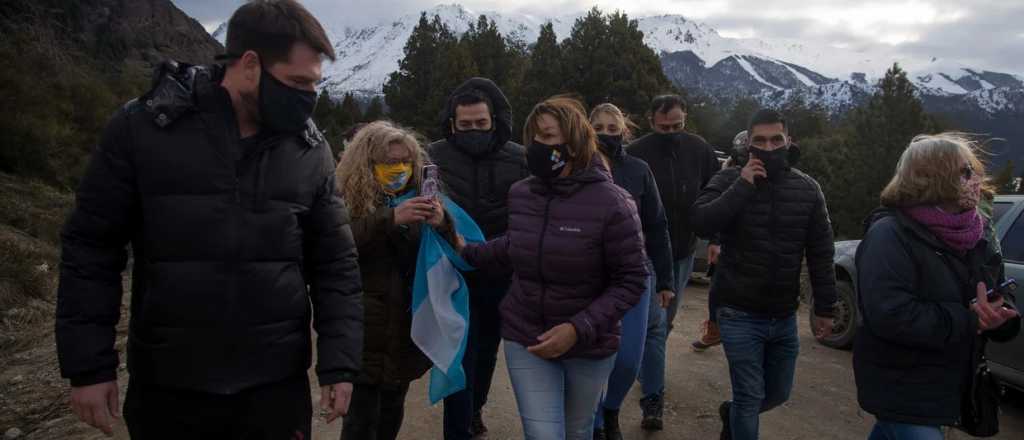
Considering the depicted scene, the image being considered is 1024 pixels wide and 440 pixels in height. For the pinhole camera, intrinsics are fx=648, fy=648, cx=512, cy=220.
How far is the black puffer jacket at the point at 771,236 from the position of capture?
3.29 m

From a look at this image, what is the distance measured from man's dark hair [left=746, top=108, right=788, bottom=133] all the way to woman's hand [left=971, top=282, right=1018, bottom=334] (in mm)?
1226

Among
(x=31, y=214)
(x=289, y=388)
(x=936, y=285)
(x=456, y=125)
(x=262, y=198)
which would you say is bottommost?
(x=31, y=214)

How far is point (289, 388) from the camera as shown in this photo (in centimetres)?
210

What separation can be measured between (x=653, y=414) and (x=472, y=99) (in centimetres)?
239

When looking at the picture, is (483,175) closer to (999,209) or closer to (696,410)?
(696,410)

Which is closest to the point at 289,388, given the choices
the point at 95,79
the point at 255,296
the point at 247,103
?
the point at 255,296

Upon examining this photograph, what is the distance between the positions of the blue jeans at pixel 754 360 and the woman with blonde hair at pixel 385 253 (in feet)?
5.09

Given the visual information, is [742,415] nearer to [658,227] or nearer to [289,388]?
[658,227]

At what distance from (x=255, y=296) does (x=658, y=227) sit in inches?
106

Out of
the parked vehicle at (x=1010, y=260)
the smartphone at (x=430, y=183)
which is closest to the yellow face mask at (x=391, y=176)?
the smartphone at (x=430, y=183)

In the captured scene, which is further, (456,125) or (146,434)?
(456,125)

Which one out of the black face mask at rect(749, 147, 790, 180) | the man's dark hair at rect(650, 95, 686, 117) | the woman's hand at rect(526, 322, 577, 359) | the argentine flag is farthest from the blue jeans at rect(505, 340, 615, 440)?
the man's dark hair at rect(650, 95, 686, 117)

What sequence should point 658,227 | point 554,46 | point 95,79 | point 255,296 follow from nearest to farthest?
point 255,296 → point 658,227 → point 95,79 → point 554,46

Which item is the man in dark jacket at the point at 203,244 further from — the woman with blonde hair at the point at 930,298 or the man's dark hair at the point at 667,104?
the man's dark hair at the point at 667,104
